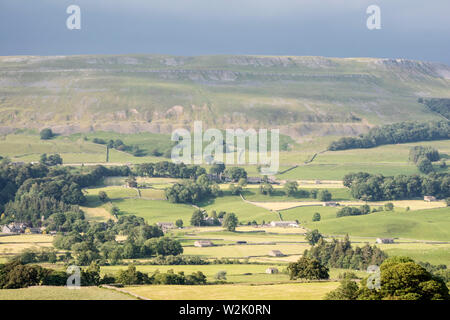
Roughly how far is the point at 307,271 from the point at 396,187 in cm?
7815

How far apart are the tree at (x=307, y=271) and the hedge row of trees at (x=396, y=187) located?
72271 millimetres

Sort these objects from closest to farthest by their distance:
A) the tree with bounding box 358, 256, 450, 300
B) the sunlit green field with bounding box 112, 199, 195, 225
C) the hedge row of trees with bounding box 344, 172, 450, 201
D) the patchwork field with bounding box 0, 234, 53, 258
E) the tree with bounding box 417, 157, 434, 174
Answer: the tree with bounding box 358, 256, 450, 300
the patchwork field with bounding box 0, 234, 53, 258
the sunlit green field with bounding box 112, 199, 195, 225
the hedge row of trees with bounding box 344, 172, 450, 201
the tree with bounding box 417, 157, 434, 174

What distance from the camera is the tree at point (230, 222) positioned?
116000mm

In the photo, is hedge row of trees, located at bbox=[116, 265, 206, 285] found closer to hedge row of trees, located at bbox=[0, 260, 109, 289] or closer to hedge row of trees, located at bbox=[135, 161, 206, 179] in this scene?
hedge row of trees, located at bbox=[0, 260, 109, 289]

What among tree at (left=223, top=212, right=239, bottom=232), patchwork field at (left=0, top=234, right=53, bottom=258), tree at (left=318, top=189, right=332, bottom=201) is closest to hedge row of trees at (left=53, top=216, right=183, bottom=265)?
patchwork field at (left=0, top=234, right=53, bottom=258)

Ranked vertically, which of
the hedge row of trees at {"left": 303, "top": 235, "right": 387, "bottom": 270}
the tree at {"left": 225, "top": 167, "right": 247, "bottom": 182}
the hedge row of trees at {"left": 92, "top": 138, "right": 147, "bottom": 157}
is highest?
the hedge row of trees at {"left": 92, "top": 138, "right": 147, "bottom": 157}

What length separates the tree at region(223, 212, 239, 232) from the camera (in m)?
116

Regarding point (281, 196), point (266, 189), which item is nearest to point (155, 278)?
point (281, 196)

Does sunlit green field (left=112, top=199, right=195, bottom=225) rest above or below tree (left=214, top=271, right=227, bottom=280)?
above

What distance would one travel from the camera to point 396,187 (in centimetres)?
14412

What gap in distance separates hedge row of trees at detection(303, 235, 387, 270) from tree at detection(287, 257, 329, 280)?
58.2 feet

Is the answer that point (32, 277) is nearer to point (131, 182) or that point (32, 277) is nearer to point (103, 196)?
point (103, 196)

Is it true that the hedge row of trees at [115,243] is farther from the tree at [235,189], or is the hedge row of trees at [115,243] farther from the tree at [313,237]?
the tree at [235,189]
